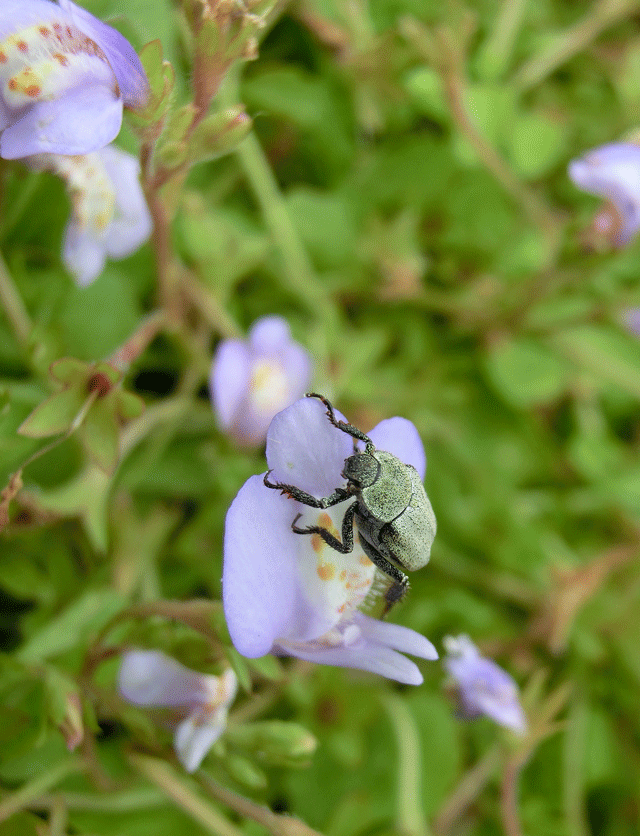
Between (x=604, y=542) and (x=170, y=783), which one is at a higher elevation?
(x=170, y=783)

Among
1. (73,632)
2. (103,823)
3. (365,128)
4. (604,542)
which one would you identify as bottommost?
(604,542)

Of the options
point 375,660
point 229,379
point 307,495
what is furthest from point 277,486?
point 229,379

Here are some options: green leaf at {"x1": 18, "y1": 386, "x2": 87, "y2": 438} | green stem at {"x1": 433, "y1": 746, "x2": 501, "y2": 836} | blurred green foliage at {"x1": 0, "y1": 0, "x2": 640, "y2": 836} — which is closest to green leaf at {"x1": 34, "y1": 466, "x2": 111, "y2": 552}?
blurred green foliage at {"x1": 0, "y1": 0, "x2": 640, "y2": 836}

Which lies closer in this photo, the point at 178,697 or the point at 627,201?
the point at 178,697

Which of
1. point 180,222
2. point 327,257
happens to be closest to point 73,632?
point 180,222

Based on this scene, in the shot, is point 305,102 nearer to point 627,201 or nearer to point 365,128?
point 365,128

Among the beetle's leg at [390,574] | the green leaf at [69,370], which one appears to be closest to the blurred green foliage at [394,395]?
the green leaf at [69,370]
